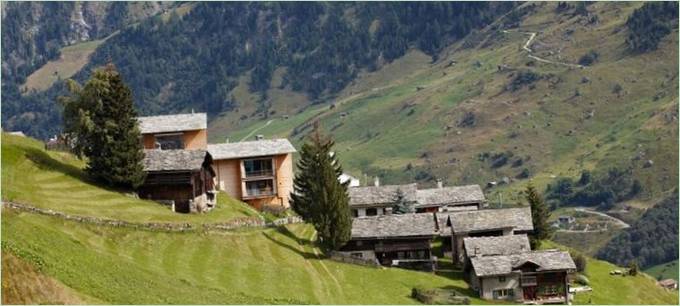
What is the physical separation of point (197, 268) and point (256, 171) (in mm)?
56084

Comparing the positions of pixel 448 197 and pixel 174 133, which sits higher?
pixel 174 133

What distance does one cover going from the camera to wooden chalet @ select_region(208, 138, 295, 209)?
142000 millimetres

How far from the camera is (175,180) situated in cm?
11044

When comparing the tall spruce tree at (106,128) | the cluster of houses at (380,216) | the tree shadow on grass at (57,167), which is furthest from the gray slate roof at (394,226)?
the tree shadow on grass at (57,167)

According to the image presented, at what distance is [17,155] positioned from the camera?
10012cm

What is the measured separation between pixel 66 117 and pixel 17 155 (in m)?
8.66

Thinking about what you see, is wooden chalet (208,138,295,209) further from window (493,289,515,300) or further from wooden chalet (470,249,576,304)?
window (493,289,515,300)

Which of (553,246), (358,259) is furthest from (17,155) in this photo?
(553,246)

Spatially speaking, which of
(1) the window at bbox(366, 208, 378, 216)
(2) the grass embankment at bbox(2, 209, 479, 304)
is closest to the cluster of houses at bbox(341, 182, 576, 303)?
(2) the grass embankment at bbox(2, 209, 479, 304)

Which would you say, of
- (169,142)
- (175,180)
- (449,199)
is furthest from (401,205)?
(175,180)

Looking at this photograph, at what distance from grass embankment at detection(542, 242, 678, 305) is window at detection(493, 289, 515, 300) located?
23.4ft

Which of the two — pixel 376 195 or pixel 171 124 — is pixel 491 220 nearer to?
pixel 376 195

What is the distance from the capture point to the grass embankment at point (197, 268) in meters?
69.7

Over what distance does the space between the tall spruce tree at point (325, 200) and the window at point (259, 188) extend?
26401 mm
